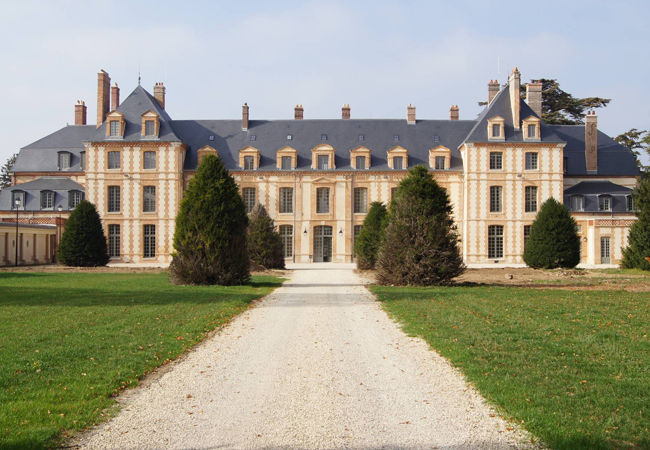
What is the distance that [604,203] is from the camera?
3794 centimetres

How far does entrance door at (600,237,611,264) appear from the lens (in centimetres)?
3606

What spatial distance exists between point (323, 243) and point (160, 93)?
1648cm

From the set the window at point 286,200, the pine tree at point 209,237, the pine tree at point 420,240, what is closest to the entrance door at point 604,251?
the window at point 286,200

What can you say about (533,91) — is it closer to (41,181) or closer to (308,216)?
(308,216)

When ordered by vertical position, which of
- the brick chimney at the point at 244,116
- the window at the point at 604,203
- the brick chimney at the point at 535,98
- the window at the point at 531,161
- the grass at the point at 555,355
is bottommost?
the grass at the point at 555,355

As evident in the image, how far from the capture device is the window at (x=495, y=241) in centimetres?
3750

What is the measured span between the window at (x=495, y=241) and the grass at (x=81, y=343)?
84.4 ft

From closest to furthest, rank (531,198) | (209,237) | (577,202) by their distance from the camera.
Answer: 1. (209,237)
2. (531,198)
3. (577,202)

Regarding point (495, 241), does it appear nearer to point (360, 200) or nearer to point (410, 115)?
point (360, 200)

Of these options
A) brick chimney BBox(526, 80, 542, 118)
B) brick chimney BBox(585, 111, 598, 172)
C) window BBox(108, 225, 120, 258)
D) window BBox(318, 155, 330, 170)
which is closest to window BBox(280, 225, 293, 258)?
window BBox(318, 155, 330, 170)

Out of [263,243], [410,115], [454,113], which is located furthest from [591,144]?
[263,243]

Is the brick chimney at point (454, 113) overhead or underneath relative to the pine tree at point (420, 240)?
overhead

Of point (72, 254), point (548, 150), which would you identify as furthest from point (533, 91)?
point (72, 254)

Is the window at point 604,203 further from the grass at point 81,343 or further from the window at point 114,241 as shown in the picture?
the window at point 114,241
